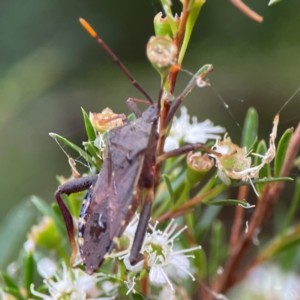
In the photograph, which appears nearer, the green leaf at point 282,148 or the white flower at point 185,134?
the green leaf at point 282,148

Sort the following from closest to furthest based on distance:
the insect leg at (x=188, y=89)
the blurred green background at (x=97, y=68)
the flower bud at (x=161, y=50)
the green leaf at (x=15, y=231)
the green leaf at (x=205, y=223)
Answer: the flower bud at (x=161, y=50) → the insect leg at (x=188, y=89) → the green leaf at (x=205, y=223) → the green leaf at (x=15, y=231) → the blurred green background at (x=97, y=68)

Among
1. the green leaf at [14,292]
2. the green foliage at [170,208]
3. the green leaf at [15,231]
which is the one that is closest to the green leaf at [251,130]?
the green foliage at [170,208]

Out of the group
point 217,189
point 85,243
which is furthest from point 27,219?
point 217,189

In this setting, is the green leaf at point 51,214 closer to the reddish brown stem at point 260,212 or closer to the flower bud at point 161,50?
the reddish brown stem at point 260,212

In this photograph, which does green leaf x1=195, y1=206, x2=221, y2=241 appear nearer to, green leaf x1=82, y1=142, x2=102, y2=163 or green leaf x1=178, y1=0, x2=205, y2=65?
green leaf x1=82, y1=142, x2=102, y2=163

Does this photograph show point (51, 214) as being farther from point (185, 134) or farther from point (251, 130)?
point (251, 130)

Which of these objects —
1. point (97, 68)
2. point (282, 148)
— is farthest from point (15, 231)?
point (97, 68)

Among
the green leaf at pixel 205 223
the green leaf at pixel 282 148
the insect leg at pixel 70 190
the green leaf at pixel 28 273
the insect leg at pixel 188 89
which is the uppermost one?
the insect leg at pixel 188 89
